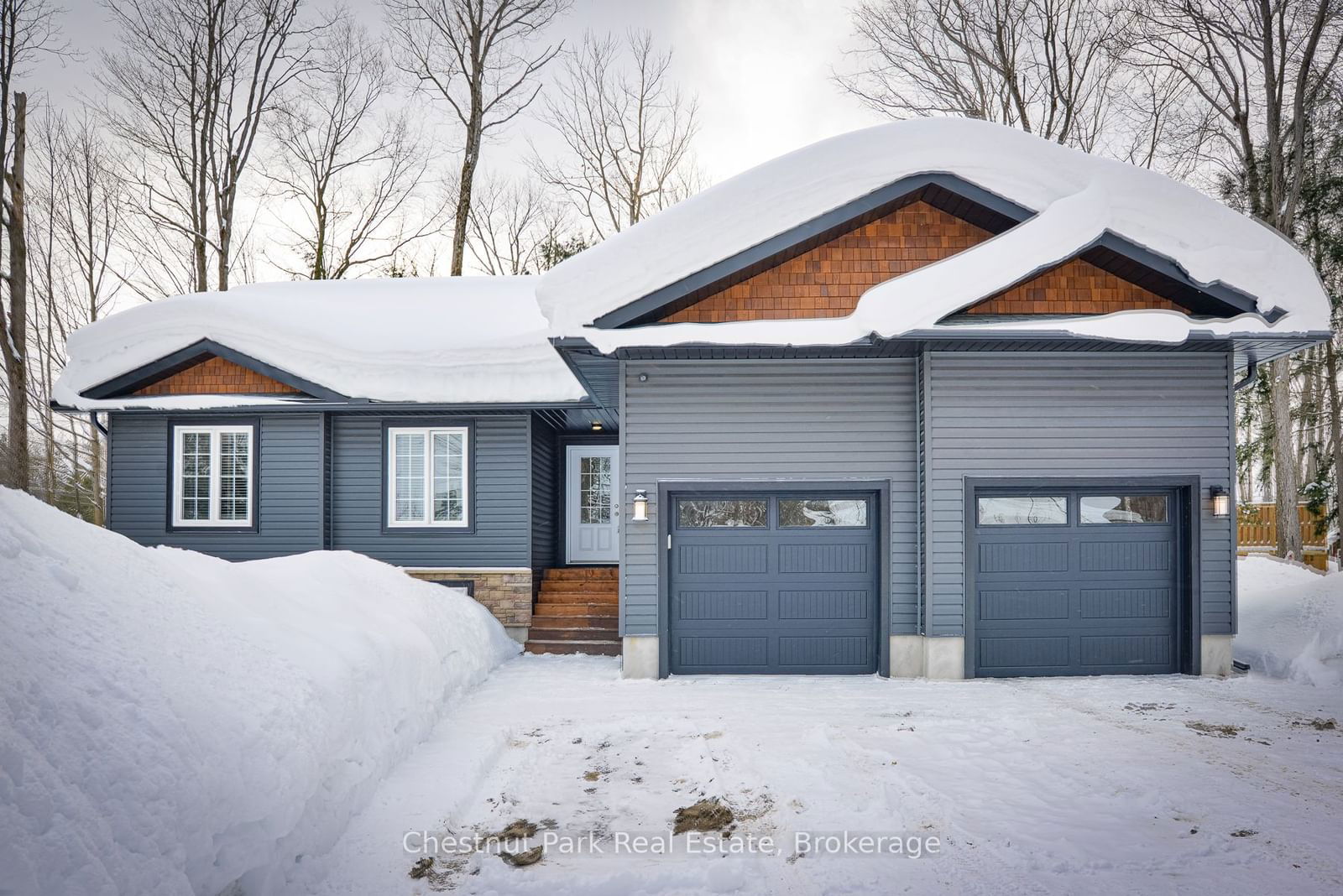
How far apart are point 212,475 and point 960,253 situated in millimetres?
9611

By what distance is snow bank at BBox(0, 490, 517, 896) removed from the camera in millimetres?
2639

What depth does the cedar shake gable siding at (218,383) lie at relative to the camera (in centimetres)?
1072

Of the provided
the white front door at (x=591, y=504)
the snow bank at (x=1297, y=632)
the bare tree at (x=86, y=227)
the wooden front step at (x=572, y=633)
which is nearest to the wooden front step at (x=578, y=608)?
the wooden front step at (x=572, y=633)

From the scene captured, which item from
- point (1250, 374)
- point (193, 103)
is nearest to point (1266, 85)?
point (1250, 374)

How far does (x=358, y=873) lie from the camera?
3.75m

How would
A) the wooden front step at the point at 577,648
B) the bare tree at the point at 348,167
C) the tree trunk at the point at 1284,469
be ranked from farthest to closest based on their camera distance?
the bare tree at the point at 348,167, the tree trunk at the point at 1284,469, the wooden front step at the point at 577,648

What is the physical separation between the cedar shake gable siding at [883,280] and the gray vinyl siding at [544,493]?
151 inches

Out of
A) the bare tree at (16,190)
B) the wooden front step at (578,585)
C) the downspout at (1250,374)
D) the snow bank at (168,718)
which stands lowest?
the wooden front step at (578,585)

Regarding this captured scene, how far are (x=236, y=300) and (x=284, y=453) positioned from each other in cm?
225

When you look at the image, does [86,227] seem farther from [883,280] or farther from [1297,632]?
[1297,632]

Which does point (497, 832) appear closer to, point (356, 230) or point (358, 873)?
point (358, 873)

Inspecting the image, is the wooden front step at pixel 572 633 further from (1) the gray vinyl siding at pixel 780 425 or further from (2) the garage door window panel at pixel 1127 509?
(2) the garage door window panel at pixel 1127 509

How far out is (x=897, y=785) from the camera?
4844mm

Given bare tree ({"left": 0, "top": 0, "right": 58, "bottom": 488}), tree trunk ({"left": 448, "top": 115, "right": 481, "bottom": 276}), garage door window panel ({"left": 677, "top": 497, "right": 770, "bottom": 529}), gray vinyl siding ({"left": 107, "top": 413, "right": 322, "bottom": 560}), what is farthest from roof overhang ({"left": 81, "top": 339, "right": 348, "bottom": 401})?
tree trunk ({"left": 448, "top": 115, "right": 481, "bottom": 276})
